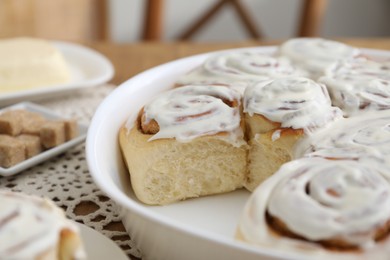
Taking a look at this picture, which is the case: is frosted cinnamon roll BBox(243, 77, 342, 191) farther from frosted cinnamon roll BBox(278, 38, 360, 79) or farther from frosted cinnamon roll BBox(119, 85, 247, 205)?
frosted cinnamon roll BBox(278, 38, 360, 79)

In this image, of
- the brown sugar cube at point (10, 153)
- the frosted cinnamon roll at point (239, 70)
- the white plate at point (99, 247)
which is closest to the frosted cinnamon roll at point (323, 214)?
the white plate at point (99, 247)

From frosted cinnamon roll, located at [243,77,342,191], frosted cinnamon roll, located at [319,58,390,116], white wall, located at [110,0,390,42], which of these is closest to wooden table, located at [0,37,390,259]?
frosted cinnamon roll, located at [243,77,342,191]

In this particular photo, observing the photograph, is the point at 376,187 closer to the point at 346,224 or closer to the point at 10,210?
the point at 346,224

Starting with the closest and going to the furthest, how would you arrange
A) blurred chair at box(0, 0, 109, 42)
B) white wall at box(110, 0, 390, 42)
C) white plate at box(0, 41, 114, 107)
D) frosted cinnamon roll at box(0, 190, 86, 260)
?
frosted cinnamon roll at box(0, 190, 86, 260), white plate at box(0, 41, 114, 107), blurred chair at box(0, 0, 109, 42), white wall at box(110, 0, 390, 42)

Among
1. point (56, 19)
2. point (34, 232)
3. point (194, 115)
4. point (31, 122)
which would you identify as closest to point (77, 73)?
point (31, 122)

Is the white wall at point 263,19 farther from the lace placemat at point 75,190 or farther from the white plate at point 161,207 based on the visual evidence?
the lace placemat at point 75,190
